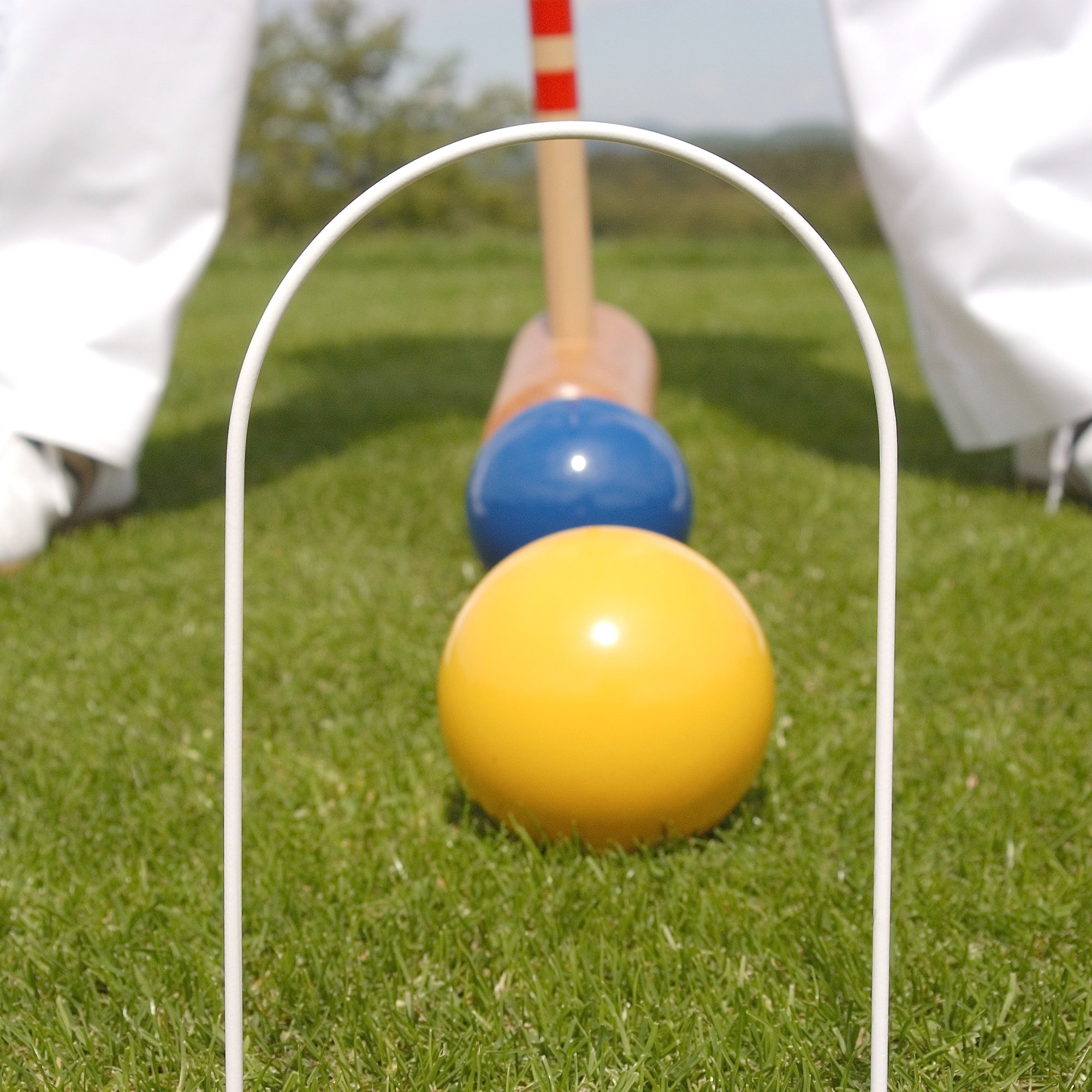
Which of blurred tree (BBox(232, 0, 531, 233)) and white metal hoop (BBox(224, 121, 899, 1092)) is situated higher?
white metal hoop (BBox(224, 121, 899, 1092))

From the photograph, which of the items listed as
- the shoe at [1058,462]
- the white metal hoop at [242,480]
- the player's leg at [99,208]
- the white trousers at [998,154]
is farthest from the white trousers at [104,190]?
the shoe at [1058,462]

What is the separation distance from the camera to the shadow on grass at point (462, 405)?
12.1 ft

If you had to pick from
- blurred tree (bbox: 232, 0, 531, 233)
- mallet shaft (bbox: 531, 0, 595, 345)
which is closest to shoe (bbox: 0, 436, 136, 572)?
mallet shaft (bbox: 531, 0, 595, 345)

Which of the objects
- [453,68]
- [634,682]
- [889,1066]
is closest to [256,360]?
[634,682]

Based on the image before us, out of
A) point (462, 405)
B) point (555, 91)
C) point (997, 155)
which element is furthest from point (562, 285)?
point (462, 405)

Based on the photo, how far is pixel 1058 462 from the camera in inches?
121

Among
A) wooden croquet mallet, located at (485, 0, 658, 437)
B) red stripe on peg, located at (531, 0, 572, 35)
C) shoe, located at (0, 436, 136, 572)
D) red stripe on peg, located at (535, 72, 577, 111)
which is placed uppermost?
red stripe on peg, located at (531, 0, 572, 35)

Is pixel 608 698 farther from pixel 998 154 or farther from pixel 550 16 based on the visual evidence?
pixel 998 154

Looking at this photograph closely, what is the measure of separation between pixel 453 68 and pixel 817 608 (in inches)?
754

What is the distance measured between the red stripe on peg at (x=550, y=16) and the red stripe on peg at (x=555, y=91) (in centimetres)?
9

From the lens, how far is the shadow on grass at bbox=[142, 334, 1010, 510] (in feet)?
12.1

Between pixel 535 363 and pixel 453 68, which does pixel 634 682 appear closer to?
pixel 535 363

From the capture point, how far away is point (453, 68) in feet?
66.0

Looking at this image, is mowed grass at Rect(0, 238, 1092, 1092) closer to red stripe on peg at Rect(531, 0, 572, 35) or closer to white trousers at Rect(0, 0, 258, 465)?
white trousers at Rect(0, 0, 258, 465)
